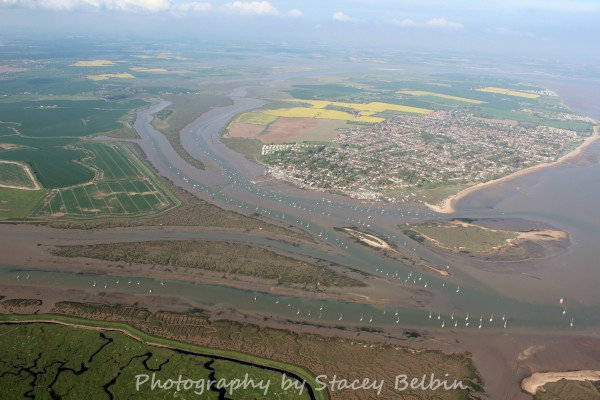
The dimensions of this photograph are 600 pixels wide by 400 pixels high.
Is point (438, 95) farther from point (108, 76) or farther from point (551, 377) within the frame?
point (551, 377)

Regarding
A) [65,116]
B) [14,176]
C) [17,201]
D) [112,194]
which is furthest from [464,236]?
[65,116]

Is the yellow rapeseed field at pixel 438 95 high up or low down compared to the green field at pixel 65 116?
up

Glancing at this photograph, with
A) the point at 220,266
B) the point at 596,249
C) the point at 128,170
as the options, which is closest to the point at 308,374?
the point at 220,266

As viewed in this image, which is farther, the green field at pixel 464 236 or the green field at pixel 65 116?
the green field at pixel 65 116

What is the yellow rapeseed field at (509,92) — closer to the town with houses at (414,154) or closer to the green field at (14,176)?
the town with houses at (414,154)

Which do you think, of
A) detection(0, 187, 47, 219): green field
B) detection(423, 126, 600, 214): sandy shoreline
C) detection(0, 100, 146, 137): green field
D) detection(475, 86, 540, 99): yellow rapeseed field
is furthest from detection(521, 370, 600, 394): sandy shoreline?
detection(475, 86, 540, 99): yellow rapeseed field

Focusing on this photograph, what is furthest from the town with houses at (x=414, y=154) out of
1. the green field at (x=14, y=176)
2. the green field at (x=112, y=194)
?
the green field at (x=14, y=176)
